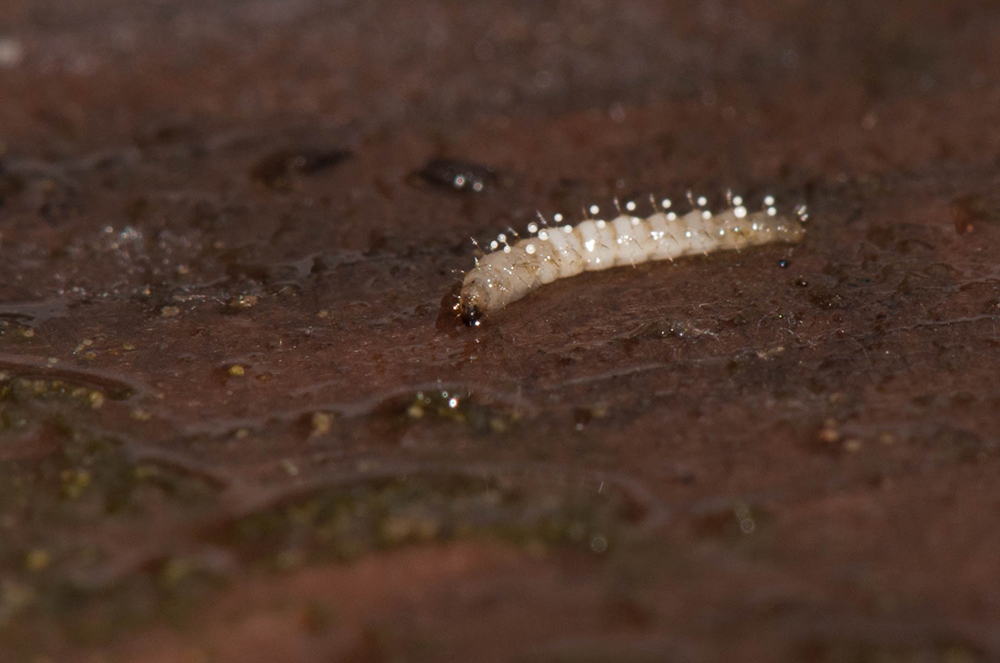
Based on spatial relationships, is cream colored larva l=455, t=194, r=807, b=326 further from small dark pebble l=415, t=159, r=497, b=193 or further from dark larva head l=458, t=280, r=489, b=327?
small dark pebble l=415, t=159, r=497, b=193

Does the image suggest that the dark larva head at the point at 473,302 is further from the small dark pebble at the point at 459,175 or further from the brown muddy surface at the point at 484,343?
the small dark pebble at the point at 459,175

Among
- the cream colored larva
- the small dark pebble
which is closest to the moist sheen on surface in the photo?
the cream colored larva

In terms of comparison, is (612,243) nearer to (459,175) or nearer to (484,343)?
(484,343)

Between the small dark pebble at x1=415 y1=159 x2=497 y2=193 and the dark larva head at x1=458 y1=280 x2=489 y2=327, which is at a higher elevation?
the small dark pebble at x1=415 y1=159 x2=497 y2=193

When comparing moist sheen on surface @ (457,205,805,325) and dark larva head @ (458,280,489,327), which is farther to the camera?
moist sheen on surface @ (457,205,805,325)

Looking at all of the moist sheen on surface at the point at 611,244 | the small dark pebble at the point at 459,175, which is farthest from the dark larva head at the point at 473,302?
the small dark pebble at the point at 459,175

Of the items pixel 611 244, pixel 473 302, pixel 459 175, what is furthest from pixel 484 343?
pixel 459 175

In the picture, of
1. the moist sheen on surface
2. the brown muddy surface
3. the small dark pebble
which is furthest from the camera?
the small dark pebble
